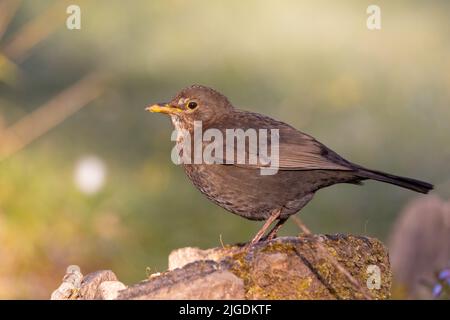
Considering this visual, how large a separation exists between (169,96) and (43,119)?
208cm

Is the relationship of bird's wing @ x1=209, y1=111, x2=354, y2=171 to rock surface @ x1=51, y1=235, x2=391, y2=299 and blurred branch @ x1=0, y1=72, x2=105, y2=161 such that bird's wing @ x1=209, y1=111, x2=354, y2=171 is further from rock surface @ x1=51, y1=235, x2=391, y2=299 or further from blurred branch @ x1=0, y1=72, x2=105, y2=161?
blurred branch @ x1=0, y1=72, x2=105, y2=161

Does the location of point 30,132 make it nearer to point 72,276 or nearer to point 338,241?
point 72,276

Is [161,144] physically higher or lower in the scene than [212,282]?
higher

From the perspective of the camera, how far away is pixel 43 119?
8148 mm

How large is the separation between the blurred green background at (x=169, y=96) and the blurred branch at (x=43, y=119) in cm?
4

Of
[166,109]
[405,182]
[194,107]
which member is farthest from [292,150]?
[166,109]

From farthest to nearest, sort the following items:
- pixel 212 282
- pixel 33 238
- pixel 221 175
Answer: pixel 33 238 < pixel 221 175 < pixel 212 282

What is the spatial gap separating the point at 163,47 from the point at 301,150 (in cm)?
609

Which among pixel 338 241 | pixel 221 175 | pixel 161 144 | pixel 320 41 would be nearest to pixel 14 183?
pixel 161 144

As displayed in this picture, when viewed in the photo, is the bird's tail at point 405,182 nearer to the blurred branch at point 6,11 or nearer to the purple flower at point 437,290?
the purple flower at point 437,290

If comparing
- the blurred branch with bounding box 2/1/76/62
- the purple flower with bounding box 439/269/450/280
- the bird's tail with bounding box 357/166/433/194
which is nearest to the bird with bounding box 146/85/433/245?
the bird's tail with bounding box 357/166/433/194

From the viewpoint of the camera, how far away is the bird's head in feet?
19.1

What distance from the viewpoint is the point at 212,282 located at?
403 cm

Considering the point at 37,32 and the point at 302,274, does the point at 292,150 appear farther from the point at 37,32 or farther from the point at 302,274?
the point at 37,32
